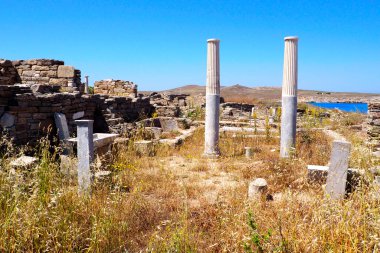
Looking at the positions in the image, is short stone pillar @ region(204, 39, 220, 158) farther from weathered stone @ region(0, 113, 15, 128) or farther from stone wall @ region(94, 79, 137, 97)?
stone wall @ region(94, 79, 137, 97)

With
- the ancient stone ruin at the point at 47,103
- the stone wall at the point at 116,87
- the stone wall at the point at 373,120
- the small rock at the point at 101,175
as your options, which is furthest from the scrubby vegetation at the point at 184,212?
the stone wall at the point at 116,87

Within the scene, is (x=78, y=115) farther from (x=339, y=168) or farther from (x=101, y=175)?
(x=339, y=168)

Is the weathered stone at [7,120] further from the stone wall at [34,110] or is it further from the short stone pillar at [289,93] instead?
the short stone pillar at [289,93]

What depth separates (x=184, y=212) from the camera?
12.8 ft

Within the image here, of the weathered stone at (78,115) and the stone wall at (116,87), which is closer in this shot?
the weathered stone at (78,115)

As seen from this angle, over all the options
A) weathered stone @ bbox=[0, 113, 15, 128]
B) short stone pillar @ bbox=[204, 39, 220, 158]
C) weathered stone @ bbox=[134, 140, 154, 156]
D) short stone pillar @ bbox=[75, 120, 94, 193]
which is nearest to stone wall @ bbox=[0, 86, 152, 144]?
weathered stone @ bbox=[0, 113, 15, 128]

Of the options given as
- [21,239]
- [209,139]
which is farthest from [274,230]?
[209,139]

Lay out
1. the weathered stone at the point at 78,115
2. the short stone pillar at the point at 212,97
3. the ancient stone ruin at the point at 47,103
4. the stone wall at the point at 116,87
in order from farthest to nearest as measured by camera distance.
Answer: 1. the stone wall at the point at 116,87
2. the short stone pillar at the point at 212,97
3. the weathered stone at the point at 78,115
4. the ancient stone ruin at the point at 47,103

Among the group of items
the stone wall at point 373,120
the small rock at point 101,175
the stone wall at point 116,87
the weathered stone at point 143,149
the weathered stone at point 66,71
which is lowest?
the weathered stone at point 143,149

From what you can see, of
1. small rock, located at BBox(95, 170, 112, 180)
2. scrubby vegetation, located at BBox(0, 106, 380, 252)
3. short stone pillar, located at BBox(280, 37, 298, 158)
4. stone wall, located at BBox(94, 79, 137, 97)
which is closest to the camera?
scrubby vegetation, located at BBox(0, 106, 380, 252)

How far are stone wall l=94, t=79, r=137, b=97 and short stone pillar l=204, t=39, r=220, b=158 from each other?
808 centimetres

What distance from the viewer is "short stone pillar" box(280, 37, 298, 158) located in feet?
26.8

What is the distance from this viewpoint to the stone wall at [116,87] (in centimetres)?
1611

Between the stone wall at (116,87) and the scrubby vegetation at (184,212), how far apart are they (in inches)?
325
